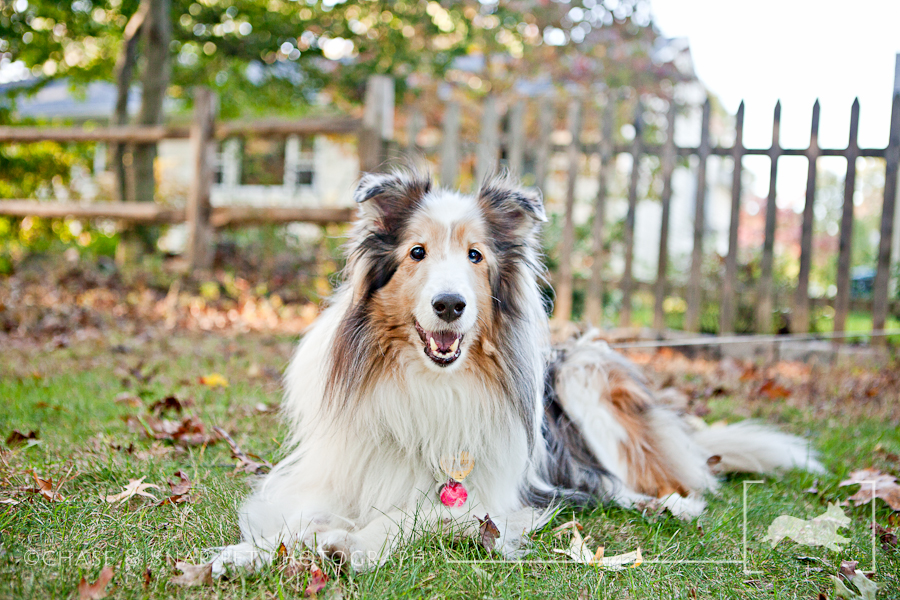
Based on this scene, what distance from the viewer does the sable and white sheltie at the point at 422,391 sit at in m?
2.46

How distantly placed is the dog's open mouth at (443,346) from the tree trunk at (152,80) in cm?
811

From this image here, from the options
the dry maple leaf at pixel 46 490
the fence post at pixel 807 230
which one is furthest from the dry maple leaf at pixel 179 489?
the fence post at pixel 807 230

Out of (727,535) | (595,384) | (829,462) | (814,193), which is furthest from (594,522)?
(814,193)

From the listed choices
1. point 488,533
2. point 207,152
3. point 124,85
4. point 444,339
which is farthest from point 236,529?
point 124,85

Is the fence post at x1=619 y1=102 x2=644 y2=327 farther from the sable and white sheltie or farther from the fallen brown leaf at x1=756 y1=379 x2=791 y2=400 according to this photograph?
the sable and white sheltie

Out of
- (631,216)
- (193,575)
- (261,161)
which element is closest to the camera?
(193,575)

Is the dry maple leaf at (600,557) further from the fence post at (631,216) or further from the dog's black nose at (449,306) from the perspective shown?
the fence post at (631,216)

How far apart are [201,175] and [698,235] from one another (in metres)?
5.91

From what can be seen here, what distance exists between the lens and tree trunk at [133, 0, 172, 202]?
9164 mm

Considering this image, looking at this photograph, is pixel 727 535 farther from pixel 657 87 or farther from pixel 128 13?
pixel 128 13

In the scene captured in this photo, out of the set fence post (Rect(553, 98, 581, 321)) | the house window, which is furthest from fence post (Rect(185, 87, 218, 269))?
fence post (Rect(553, 98, 581, 321))

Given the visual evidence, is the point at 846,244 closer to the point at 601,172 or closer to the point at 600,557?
the point at 601,172

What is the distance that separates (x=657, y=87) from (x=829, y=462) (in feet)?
31.2

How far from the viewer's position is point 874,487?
3.04m
